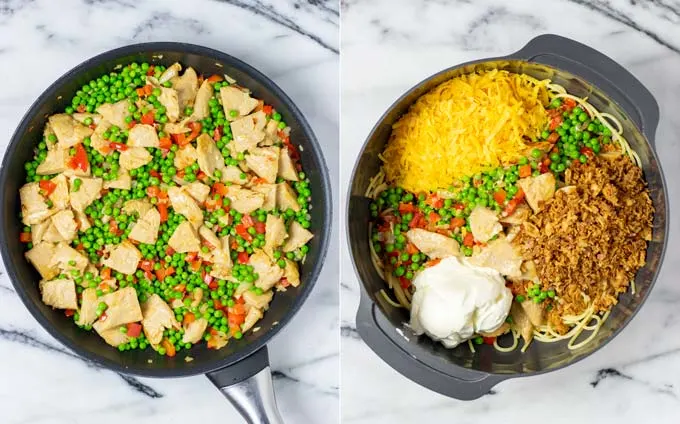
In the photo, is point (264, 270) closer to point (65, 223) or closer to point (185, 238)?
point (185, 238)

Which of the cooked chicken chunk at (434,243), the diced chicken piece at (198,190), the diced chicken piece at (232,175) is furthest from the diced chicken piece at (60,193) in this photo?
the cooked chicken chunk at (434,243)

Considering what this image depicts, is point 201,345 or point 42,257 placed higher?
point 42,257

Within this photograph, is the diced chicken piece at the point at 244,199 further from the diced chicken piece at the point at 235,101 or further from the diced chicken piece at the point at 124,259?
the diced chicken piece at the point at 124,259

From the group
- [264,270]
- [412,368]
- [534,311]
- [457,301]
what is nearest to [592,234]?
[534,311]

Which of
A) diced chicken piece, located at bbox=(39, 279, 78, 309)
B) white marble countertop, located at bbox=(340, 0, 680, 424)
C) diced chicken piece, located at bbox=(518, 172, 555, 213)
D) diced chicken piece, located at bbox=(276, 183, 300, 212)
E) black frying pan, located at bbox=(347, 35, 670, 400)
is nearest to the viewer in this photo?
black frying pan, located at bbox=(347, 35, 670, 400)

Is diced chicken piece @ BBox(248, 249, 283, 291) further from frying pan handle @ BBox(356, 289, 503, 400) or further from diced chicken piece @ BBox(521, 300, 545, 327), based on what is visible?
diced chicken piece @ BBox(521, 300, 545, 327)

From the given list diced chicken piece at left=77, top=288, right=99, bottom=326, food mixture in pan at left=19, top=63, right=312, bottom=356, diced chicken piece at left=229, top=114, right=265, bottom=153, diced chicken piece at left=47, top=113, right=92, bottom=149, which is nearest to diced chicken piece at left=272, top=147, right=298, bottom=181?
food mixture in pan at left=19, top=63, right=312, bottom=356

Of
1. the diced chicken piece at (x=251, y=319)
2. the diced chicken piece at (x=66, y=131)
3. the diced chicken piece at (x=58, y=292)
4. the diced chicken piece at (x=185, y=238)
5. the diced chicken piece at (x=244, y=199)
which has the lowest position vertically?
the diced chicken piece at (x=251, y=319)
